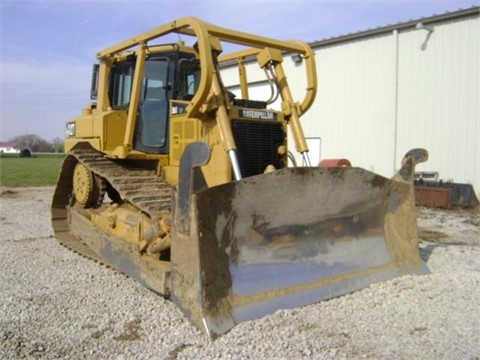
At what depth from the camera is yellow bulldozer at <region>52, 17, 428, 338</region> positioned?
4.00 metres

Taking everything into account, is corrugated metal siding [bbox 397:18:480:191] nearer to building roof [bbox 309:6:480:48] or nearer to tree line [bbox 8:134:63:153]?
building roof [bbox 309:6:480:48]

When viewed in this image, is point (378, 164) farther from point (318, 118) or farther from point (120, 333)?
point (120, 333)

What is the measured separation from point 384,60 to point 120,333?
11.8 metres

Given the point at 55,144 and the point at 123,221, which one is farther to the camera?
the point at 55,144

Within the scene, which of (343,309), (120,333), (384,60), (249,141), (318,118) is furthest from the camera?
(318,118)

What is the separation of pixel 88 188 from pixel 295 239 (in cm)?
314

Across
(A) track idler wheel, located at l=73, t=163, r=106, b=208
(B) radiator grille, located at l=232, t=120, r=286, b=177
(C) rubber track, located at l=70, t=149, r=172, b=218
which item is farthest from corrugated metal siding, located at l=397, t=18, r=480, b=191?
(A) track idler wheel, located at l=73, t=163, r=106, b=208

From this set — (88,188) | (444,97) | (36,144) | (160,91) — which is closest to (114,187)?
(88,188)

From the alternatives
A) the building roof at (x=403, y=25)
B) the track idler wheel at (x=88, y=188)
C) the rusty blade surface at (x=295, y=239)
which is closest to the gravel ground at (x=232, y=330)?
the rusty blade surface at (x=295, y=239)

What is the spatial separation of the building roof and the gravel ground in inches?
327

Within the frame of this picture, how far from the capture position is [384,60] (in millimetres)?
13672

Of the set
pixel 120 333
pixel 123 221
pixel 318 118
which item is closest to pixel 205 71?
pixel 123 221

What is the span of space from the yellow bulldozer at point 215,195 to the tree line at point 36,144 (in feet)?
243

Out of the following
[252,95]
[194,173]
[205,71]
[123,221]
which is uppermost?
[252,95]
